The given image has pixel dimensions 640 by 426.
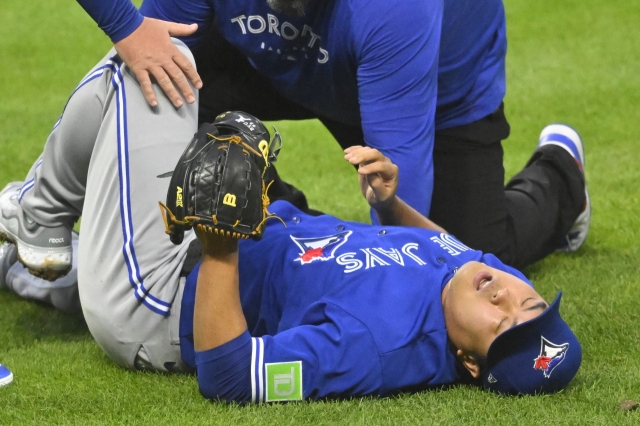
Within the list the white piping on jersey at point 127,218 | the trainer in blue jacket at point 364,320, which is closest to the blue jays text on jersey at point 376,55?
the trainer in blue jacket at point 364,320

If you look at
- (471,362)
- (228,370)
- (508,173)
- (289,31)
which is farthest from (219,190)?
(508,173)

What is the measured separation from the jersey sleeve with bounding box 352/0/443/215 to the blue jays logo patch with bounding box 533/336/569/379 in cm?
78

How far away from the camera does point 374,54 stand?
2.88 metres

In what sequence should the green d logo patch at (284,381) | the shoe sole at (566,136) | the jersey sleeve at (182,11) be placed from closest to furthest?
the green d logo patch at (284,381), the jersey sleeve at (182,11), the shoe sole at (566,136)

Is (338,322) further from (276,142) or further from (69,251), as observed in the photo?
(69,251)

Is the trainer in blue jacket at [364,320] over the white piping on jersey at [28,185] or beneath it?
over

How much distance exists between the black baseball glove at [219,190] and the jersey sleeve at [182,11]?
1070 millimetres

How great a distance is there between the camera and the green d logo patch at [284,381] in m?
2.21

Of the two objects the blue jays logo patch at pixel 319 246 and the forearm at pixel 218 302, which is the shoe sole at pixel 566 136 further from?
the forearm at pixel 218 302

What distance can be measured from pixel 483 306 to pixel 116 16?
1342 mm

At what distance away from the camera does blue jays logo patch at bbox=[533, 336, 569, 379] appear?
2287mm

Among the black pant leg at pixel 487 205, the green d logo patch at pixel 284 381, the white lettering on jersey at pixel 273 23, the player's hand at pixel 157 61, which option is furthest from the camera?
the black pant leg at pixel 487 205

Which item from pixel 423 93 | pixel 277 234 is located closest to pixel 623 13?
pixel 423 93

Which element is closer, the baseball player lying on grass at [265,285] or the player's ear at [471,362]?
the baseball player lying on grass at [265,285]
